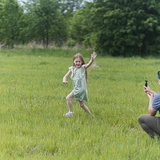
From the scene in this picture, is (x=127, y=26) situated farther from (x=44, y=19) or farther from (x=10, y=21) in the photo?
(x=10, y=21)

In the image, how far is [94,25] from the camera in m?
34.4

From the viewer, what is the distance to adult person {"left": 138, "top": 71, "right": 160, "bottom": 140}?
5.02 meters

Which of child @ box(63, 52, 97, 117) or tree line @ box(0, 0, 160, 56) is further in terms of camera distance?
tree line @ box(0, 0, 160, 56)

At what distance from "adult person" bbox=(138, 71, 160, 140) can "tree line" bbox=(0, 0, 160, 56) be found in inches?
1037

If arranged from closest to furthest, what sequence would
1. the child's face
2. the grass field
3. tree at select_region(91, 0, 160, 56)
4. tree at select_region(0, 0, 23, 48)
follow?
1. the grass field
2. the child's face
3. tree at select_region(91, 0, 160, 56)
4. tree at select_region(0, 0, 23, 48)

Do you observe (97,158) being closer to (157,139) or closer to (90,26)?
(157,139)

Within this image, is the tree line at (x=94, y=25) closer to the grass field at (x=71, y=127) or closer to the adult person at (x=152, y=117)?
the grass field at (x=71, y=127)

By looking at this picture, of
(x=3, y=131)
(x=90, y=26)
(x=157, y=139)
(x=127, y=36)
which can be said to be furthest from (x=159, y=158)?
(x=90, y=26)

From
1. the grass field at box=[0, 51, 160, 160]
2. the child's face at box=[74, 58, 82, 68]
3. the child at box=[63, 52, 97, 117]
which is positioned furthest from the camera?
the child's face at box=[74, 58, 82, 68]

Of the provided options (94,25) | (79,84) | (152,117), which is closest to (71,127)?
(79,84)

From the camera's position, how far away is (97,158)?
4.43 m

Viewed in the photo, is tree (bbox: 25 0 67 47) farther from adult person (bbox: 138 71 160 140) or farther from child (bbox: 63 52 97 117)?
adult person (bbox: 138 71 160 140)

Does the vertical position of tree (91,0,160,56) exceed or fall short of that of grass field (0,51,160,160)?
it exceeds it

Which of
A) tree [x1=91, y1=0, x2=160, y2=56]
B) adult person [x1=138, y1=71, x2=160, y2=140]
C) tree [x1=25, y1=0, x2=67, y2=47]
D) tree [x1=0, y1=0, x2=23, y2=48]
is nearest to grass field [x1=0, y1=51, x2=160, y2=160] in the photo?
adult person [x1=138, y1=71, x2=160, y2=140]
